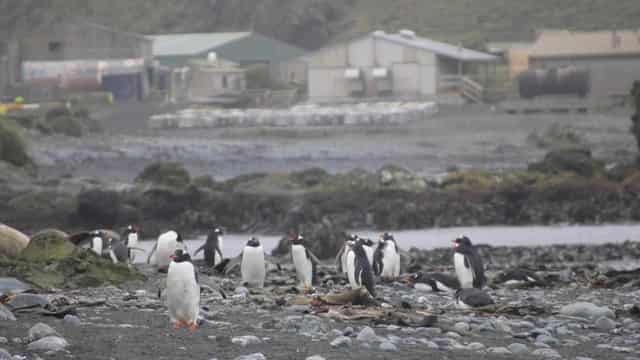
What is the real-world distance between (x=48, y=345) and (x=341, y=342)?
1973 mm

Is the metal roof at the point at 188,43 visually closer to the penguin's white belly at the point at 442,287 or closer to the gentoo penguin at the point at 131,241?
the gentoo penguin at the point at 131,241

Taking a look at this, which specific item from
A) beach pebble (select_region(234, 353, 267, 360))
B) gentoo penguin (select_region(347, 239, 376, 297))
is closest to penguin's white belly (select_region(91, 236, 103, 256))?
gentoo penguin (select_region(347, 239, 376, 297))

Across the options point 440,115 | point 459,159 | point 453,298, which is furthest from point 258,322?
point 440,115

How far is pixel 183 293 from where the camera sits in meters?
12.1

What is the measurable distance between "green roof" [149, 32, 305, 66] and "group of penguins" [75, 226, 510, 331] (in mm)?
45743

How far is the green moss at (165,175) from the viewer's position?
31219 millimetres

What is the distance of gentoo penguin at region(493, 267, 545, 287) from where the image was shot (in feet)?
57.3

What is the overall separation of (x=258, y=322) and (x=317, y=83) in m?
45.4

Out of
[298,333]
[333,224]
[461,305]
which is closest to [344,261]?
[461,305]

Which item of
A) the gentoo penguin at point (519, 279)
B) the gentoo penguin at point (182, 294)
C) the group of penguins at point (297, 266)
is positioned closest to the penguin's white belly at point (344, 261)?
the group of penguins at point (297, 266)

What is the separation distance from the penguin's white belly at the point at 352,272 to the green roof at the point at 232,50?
166 ft

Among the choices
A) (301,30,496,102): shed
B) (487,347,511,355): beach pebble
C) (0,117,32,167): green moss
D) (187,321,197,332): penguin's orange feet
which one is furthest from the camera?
(301,30,496,102): shed

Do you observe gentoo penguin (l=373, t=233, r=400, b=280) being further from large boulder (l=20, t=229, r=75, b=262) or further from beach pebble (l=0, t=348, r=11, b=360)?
beach pebble (l=0, t=348, r=11, b=360)

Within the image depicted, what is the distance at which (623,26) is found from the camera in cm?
6619
